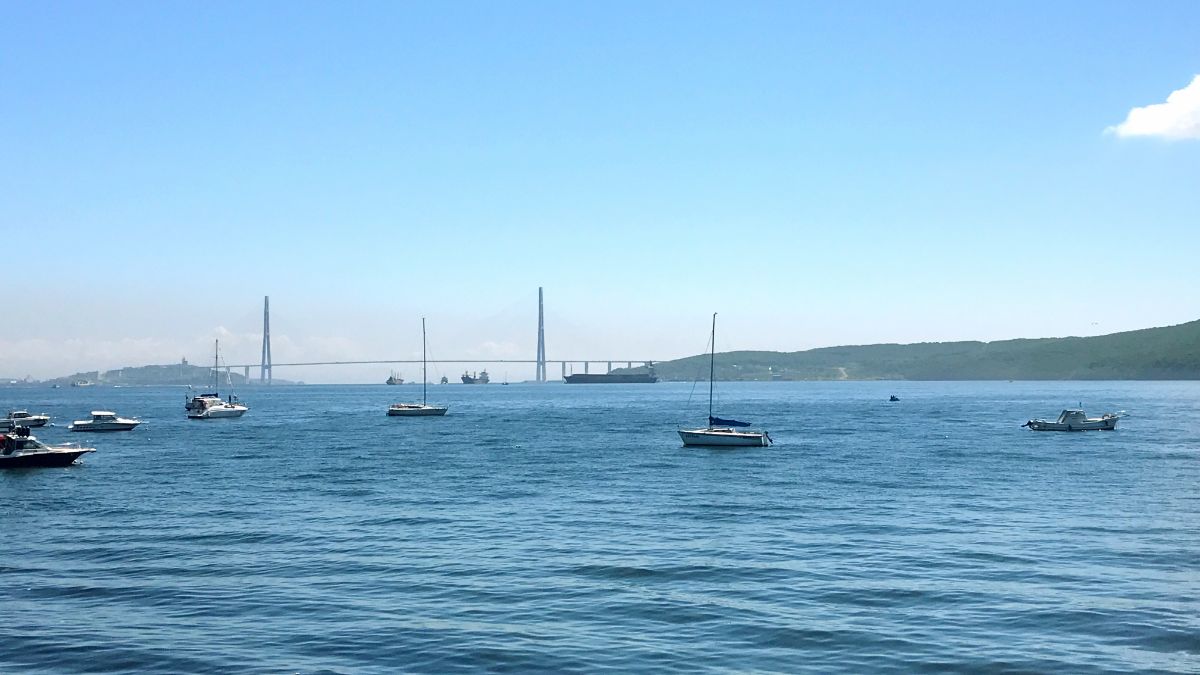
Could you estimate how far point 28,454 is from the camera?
67.1 meters

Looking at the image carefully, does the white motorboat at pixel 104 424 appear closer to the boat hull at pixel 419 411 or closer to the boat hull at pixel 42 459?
the boat hull at pixel 419 411

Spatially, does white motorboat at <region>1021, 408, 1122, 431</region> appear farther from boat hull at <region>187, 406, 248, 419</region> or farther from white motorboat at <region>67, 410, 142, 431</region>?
boat hull at <region>187, 406, 248, 419</region>

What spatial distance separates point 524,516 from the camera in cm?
4441

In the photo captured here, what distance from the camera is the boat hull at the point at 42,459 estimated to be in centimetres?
6700

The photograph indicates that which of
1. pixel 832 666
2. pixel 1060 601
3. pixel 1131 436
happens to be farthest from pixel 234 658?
pixel 1131 436

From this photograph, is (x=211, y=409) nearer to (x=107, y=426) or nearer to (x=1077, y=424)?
(x=107, y=426)

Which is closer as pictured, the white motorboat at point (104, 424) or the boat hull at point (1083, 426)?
the boat hull at point (1083, 426)

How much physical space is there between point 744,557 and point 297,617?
14550 mm

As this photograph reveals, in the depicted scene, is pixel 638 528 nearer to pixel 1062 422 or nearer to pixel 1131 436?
pixel 1131 436

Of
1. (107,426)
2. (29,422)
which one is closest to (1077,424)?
(107,426)

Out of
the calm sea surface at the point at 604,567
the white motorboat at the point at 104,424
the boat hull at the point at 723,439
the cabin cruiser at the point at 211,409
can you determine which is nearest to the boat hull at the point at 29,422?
the white motorboat at the point at 104,424

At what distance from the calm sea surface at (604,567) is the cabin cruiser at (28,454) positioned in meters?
1.04

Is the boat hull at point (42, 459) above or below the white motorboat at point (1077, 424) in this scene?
above

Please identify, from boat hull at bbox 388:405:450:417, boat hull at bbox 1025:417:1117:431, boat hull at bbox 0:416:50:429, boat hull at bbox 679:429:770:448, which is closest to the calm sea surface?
boat hull at bbox 679:429:770:448
